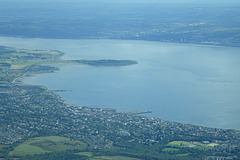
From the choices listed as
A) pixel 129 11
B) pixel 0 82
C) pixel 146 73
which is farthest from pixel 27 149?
pixel 129 11

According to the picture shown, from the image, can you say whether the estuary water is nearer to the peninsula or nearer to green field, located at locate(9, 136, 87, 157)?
the peninsula

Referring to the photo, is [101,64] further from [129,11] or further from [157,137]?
[129,11]

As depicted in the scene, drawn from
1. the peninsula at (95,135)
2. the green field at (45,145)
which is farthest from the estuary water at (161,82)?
the green field at (45,145)

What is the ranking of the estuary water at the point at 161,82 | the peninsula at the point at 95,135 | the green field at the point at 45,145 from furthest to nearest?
the estuary water at the point at 161,82 → the green field at the point at 45,145 → the peninsula at the point at 95,135

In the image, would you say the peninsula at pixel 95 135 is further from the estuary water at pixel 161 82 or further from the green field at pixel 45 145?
the estuary water at pixel 161 82

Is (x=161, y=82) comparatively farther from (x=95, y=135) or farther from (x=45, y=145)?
(x=45, y=145)

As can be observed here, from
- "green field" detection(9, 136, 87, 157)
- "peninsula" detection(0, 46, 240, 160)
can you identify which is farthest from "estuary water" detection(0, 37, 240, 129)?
"green field" detection(9, 136, 87, 157)

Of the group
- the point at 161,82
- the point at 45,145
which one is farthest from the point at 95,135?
the point at 161,82
